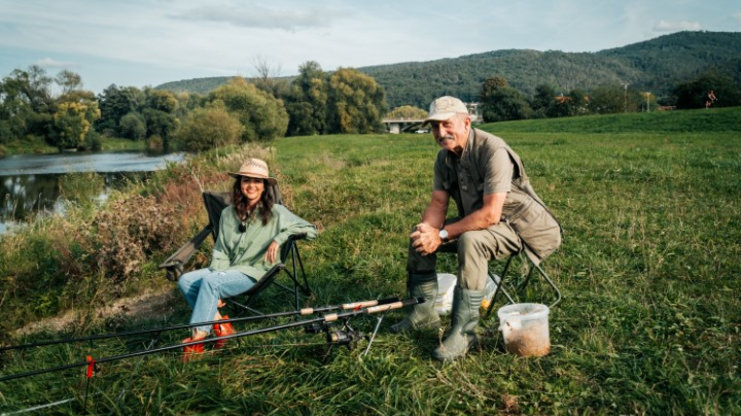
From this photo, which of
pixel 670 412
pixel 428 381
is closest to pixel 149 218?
pixel 428 381

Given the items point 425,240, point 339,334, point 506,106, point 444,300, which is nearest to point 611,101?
point 506,106

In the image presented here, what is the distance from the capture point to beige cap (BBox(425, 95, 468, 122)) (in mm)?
3336

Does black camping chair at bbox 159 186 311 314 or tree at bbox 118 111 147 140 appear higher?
tree at bbox 118 111 147 140

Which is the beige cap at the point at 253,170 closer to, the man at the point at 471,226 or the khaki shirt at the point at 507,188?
the man at the point at 471,226

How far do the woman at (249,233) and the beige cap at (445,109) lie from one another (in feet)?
4.94

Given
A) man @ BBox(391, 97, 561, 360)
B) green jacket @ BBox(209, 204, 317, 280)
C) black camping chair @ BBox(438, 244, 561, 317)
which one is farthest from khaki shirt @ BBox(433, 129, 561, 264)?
green jacket @ BBox(209, 204, 317, 280)

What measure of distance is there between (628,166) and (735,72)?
114 meters

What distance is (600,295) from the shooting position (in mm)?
3848

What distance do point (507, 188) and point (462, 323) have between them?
0.88m

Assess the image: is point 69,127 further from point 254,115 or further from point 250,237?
point 250,237

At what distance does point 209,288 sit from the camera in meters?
3.67

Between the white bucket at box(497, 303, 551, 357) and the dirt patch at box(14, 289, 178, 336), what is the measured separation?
3130 mm

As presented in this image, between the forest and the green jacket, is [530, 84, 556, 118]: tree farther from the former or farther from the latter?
the green jacket

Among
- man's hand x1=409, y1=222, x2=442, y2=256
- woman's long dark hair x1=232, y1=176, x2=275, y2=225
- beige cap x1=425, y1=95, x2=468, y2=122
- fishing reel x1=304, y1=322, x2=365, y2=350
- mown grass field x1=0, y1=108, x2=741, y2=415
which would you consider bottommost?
mown grass field x1=0, y1=108, x2=741, y2=415
